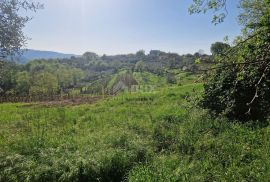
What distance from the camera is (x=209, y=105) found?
15.6 meters

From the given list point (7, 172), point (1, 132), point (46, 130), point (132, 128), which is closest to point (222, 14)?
point (7, 172)

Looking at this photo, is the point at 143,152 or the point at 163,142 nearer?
the point at 143,152

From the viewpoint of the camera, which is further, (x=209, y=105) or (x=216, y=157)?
(x=209, y=105)

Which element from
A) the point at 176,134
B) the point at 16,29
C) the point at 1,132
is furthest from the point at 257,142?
the point at 1,132

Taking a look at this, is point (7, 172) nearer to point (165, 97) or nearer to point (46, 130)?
point (46, 130)

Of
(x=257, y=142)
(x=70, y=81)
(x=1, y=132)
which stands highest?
(x=257, y=142)

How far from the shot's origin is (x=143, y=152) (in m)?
10.2

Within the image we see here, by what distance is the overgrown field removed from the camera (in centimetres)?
847

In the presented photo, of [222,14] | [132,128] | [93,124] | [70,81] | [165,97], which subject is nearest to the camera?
[222,14]

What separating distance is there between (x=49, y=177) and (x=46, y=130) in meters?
5.71

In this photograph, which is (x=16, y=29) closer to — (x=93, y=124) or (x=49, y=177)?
(x=49, y=177)

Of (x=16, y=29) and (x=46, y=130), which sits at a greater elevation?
(x=16, y=29)

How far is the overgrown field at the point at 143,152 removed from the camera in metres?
8.47

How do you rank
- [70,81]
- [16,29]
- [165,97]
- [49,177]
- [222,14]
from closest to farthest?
[222,14], [49,177], [16,29], [165,97], [70,81]
